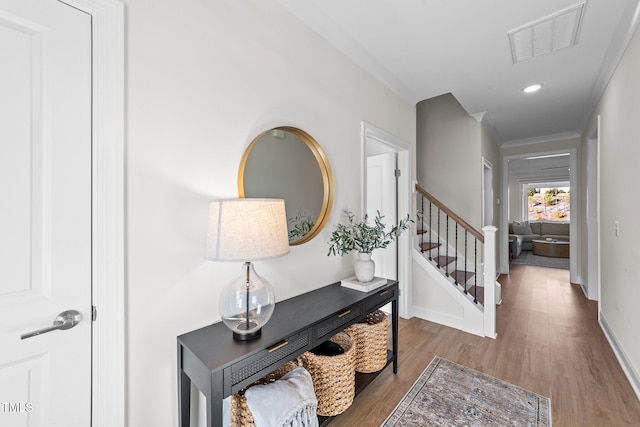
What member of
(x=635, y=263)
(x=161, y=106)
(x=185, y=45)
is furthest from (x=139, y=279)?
(x=635, y=263)

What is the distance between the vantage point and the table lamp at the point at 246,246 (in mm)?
1110

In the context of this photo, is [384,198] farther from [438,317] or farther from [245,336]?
[245,336]

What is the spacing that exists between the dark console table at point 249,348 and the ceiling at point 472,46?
182 cm

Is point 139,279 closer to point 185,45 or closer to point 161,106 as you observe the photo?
point 161,106

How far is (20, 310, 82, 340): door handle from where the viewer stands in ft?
3.07

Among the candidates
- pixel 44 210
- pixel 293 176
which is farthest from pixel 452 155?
pixel 44 210

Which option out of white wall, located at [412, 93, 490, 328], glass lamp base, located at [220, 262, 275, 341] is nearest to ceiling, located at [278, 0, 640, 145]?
white wall, located at [412, 93, 490, 328]

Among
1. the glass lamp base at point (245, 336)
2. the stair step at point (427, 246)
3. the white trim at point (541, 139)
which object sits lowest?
the glass lamp base at point (245, 336)

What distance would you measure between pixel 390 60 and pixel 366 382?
252 cm

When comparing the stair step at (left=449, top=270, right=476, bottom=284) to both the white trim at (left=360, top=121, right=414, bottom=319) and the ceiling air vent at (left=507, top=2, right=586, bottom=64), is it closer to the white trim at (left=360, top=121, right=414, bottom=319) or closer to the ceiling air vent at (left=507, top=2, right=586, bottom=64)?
the white trim at (left=360, top=121, right=414, bottom=319)

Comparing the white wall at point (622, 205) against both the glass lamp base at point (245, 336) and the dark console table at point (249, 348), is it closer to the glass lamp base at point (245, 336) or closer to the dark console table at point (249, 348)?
the dark console table at point (249, 348)

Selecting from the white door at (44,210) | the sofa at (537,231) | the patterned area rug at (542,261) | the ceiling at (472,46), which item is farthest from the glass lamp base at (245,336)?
the sofa at (537,231)

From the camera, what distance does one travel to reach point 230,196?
4.71 feet

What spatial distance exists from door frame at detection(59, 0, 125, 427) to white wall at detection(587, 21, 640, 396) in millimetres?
3042
